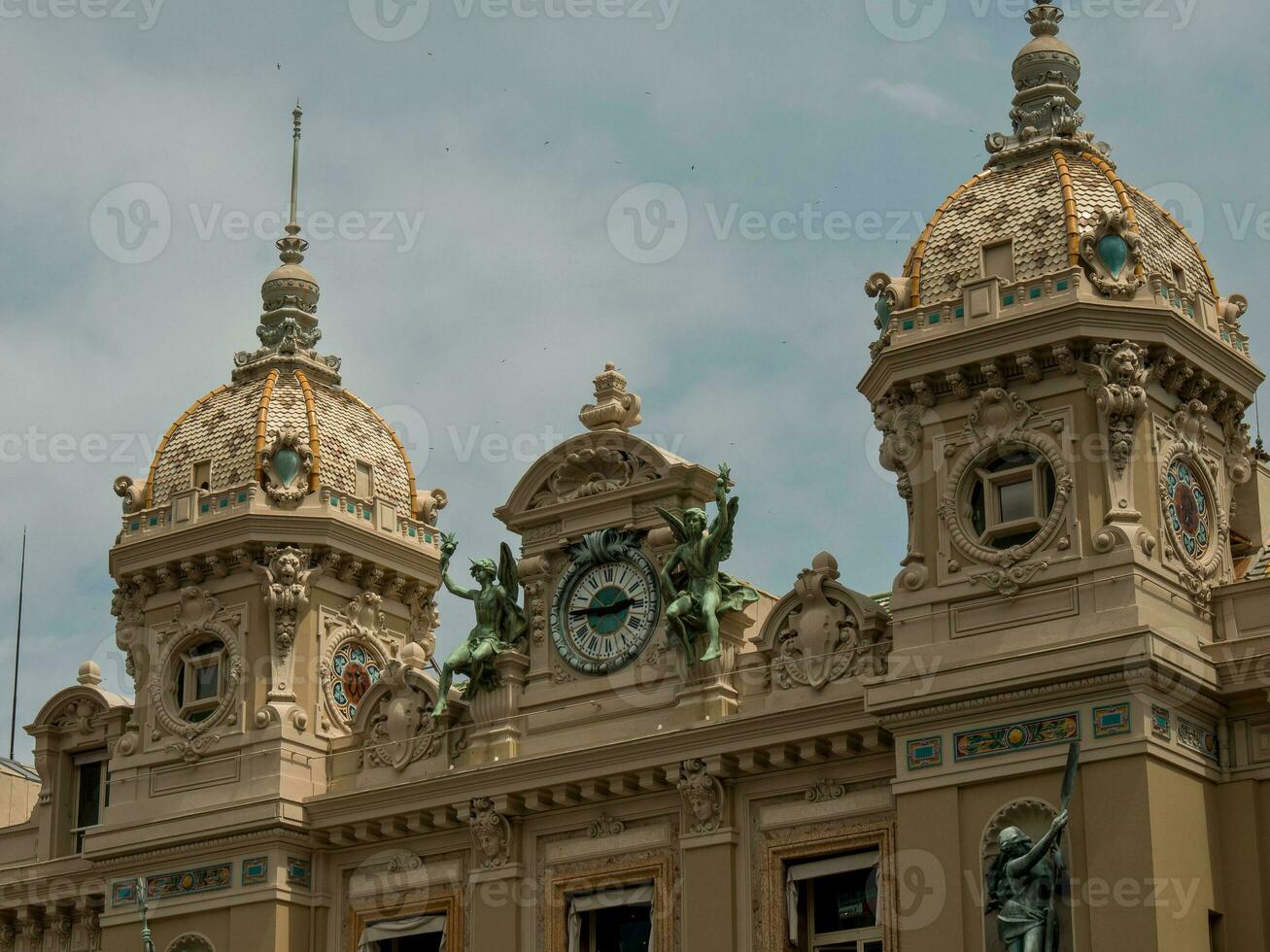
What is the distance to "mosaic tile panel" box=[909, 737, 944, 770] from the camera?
35719mm

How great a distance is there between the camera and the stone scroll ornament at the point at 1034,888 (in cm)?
3359

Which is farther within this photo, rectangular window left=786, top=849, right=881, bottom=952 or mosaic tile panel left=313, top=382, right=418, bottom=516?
mosaic tile panel left=313, top=382, right=418, bottom=516

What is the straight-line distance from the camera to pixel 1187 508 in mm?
37188

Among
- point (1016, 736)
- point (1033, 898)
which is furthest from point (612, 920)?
point (1033, 898)

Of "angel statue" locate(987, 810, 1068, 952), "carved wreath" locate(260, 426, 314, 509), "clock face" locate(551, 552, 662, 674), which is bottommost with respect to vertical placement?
"angel statue" locate(987, 810, 1068, 952)

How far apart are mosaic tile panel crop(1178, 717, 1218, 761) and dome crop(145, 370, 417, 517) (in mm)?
16691

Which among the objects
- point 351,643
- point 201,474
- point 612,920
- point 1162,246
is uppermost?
point 1162,246

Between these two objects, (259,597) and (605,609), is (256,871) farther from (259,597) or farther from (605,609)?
(605,609)

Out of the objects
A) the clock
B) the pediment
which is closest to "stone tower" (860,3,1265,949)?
the pediment

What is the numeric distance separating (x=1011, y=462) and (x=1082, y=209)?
4040 mm

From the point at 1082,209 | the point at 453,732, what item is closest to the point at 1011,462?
the point at 1082,209

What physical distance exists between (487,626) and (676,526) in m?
4.01

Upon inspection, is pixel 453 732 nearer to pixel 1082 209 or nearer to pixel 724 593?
pixel 724 593

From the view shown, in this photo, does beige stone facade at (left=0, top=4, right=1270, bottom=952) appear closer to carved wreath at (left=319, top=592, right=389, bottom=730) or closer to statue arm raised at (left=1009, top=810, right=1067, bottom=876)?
carved wreath at (left=319, top=592, right=389, bottom=730)
